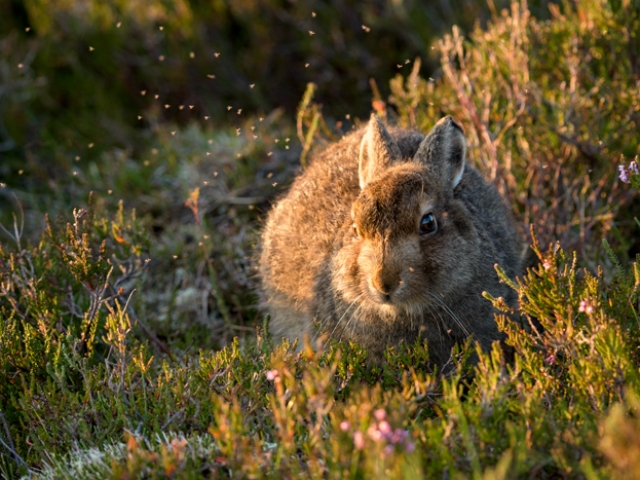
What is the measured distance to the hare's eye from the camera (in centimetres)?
358

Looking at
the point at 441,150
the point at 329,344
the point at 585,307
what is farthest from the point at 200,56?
the point at 585,307

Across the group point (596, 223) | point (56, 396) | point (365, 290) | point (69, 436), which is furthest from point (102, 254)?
point (596, 223)

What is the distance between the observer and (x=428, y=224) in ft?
11.8

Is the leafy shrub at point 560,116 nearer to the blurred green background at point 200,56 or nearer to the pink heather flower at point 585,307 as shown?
the pink heather flower at point 585,307

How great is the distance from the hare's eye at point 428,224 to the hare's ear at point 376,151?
0.43 meters

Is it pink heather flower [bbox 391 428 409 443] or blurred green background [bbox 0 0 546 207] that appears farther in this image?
blurred green background [bbox 0 0 546 207]

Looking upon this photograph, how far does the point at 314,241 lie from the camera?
428 cm

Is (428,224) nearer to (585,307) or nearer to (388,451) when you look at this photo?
(585,307)

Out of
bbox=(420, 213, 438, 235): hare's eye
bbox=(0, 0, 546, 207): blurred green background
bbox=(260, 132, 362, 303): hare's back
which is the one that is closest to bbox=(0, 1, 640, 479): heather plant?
bbox=(260, 132, 362, 303): hare's back

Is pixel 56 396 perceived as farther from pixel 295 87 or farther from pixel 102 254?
pixel 295 87

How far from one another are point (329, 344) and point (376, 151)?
1.04m

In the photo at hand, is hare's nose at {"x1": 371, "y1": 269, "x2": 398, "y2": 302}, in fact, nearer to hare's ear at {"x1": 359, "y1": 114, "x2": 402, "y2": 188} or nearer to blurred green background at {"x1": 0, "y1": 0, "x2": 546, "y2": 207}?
hare's ear at {"x1": 359, "y1": 114, "x2": 402, "y2": 188}

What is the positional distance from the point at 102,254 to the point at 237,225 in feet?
5.28

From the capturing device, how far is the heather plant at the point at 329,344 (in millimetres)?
2561
